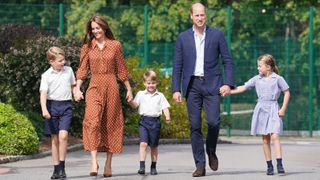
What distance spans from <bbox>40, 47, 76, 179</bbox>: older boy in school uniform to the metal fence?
1365 cm

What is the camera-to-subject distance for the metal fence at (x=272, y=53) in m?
26.0

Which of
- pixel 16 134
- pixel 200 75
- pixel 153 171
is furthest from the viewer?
pixel 16 134

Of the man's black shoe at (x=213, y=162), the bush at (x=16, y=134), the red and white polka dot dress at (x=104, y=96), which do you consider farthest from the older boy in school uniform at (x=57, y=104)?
the bush at (x=16, y=134)

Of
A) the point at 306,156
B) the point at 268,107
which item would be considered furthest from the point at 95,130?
the point at 306,156

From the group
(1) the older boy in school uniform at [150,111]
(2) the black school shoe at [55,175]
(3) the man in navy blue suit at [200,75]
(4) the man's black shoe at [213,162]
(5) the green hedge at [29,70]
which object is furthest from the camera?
(5) the green hedge at [29,70]

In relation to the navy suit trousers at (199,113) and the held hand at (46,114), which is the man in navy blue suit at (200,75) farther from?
the held hand at (46,114)

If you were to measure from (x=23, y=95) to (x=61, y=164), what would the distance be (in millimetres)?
6272

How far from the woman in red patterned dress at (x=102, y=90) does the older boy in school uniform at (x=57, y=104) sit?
178 mm

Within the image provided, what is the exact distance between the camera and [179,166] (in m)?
13.9

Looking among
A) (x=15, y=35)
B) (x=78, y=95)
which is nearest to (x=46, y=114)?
(x=78, y=95)

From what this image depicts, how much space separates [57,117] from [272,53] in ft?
48.6

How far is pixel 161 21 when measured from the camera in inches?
1025

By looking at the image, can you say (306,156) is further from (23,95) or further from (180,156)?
(23,95)

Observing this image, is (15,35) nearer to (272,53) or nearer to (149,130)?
(149,130)
